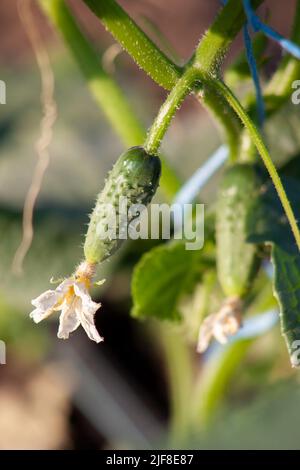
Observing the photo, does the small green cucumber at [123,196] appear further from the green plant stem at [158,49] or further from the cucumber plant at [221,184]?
the green plant stem at [158,49]

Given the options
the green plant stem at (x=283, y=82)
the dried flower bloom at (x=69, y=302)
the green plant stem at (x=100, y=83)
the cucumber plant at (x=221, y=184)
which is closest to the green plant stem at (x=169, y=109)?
the cucumber plant at (x=221, y=184)

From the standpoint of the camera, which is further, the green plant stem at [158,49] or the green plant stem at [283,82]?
the green plant stem at [283,82]

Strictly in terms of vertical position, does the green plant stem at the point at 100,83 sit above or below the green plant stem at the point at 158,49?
above

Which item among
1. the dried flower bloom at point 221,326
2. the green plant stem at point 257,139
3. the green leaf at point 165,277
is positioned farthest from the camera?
the green leaf at point 165,277

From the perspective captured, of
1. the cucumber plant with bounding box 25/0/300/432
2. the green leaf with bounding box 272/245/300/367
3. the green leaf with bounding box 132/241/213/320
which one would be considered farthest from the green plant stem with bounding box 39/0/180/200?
the green leaf with bounding box 272/245/300/367

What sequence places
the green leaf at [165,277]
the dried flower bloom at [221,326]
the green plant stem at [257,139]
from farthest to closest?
the green leaf at [165,277] < the dried flower bloom at [221,326] < the green plant stem at [257,139]

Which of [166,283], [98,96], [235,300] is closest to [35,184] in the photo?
[98,96]

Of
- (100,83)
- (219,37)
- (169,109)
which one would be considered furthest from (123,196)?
(100,83)
